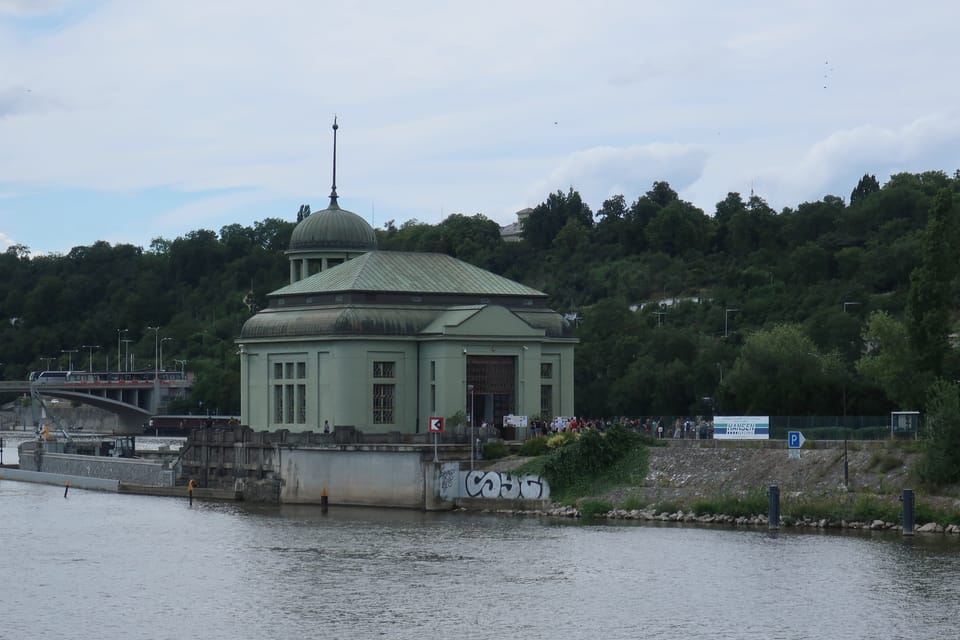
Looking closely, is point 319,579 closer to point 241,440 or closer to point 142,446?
point 241,440

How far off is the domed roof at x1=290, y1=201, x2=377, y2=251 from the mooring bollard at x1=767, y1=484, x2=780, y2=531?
54009 millimetres

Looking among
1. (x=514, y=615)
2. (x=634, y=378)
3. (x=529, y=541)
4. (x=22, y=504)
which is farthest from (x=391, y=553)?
(x=634, y=378)

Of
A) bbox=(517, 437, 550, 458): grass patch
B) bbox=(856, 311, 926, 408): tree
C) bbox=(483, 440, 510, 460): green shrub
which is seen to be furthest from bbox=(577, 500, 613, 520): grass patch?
bbox=(856, 311, 926, 408): tree

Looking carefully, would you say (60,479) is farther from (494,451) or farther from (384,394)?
(494,451)

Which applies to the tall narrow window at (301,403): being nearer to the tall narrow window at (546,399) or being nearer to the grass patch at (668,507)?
the tall narrow window at (546,399)

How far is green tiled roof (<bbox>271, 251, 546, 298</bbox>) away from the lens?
365ft

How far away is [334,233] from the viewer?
129 metres

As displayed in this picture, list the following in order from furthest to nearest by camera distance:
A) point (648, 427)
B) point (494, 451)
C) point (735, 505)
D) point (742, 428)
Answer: point (648, 427)
point (494, 451)
point (742, 428)
point (735, 505)

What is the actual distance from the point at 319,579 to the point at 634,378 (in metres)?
93.0

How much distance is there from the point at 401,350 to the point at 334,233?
2231cm

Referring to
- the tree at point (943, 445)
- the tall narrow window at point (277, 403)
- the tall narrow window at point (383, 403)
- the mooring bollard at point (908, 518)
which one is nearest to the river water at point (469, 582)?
the mooring bollard at point (908, 518)

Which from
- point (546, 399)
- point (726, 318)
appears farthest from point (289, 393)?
point (726, 318)

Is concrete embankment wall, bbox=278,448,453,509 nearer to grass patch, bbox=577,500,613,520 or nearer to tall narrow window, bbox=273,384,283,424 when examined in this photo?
tall narrow window, bbox=273,384,283,424

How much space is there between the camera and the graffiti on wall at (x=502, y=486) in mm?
94125
